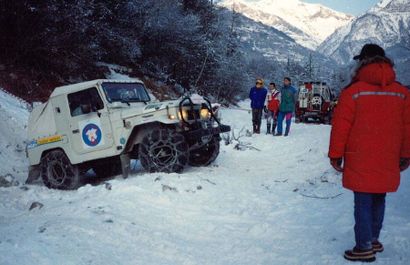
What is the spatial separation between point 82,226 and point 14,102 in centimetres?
1016

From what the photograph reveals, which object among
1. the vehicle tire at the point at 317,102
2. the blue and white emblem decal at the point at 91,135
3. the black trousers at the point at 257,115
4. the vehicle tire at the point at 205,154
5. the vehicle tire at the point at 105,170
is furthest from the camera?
the vehicle tire at the point at 317,102

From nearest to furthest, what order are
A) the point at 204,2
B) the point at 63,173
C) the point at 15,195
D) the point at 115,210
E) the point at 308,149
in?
1. the point at 115,210
2. the point at 15,195
3. the point at 63,173
4. the point at 308,149
5. the point at 204,2

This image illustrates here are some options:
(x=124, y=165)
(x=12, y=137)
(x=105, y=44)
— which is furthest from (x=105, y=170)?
(x=105, y=44)

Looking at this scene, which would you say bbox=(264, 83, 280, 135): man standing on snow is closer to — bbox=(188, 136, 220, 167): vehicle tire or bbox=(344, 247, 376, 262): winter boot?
bbox=(188, 136, 220, 167): vehicle tire

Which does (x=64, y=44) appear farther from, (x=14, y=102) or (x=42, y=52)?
(x=14, y=102)

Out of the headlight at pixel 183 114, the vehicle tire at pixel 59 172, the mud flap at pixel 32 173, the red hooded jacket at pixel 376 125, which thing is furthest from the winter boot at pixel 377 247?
the mud flap at pixel 32 173

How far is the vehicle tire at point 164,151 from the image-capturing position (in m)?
7.77

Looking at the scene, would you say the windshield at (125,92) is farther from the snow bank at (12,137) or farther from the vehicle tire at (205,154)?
the snow bank at (12,137)

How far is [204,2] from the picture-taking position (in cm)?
3528

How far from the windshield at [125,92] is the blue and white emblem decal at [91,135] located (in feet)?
2.25

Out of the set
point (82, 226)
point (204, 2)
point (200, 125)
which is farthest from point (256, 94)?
point (204, 2)

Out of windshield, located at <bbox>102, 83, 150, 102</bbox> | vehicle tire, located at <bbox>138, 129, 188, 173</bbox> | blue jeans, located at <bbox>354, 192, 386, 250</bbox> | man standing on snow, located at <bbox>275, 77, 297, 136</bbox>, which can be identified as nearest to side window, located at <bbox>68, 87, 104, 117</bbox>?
windshield, located at <bbox>102, 83, 150, 102</bbox>

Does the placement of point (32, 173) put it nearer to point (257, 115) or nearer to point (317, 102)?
point (257, 115)

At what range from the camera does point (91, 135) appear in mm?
8391
